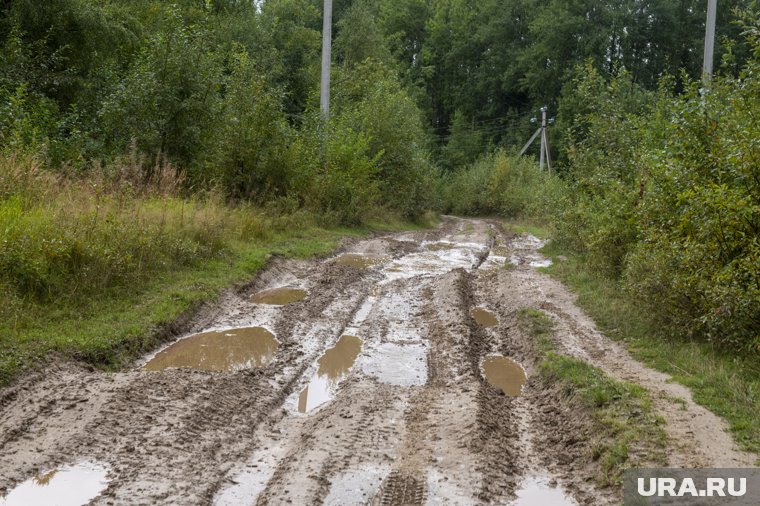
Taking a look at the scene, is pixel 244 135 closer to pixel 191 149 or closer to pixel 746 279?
pixel 191 149

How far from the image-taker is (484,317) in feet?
33.1

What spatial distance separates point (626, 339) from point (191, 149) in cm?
1123

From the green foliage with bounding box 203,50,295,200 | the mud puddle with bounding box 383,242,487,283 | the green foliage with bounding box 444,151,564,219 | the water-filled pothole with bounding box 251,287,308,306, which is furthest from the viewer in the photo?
the green foliage with bounding box 444,151,564,219

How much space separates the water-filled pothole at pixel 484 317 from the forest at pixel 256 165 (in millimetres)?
2017

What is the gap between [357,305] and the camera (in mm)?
10367

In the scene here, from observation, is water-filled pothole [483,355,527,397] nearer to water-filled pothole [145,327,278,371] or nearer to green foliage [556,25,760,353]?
green foliage [556,25,760,353]

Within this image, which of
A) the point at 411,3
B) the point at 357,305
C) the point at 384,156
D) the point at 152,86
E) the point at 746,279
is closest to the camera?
the point at 746,279

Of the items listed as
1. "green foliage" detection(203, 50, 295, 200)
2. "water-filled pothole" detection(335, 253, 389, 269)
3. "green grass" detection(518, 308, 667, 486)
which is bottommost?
"water-filled pothole" detection(335, 253, 389, 269)

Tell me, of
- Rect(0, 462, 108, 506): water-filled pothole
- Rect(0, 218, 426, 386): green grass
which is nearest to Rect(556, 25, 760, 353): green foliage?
Rect(0, 462, 108, 506): water-filled pothole

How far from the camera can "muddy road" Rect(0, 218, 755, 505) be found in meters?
4.61

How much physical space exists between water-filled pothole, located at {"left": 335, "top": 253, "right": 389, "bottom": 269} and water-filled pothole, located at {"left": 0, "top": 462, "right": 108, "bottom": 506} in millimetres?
9283

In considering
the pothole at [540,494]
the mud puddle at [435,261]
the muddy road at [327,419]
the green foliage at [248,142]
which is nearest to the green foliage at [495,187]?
the mud puddle at [435,261]

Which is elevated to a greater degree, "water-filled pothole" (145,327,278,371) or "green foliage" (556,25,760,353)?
"green foliage" (556,25,760,353)

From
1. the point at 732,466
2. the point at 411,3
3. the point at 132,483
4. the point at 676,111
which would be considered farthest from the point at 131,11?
the point at 411,3
